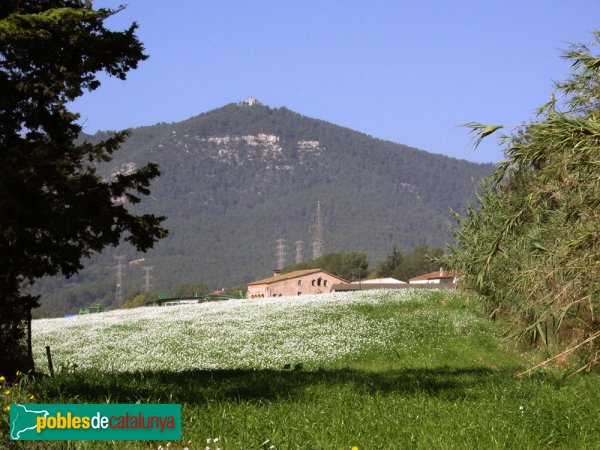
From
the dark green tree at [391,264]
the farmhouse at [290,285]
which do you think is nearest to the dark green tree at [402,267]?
the dark green tree at [391,264]

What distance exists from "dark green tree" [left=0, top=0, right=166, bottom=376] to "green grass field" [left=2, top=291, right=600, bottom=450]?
6.41 feet

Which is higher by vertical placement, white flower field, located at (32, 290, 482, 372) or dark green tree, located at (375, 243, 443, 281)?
white flower field, located at (32, 290, 482, 372)

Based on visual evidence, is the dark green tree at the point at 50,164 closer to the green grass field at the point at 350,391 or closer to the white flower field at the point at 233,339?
the green grass field at the point at 350,391

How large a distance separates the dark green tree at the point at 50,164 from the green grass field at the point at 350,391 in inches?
77.0

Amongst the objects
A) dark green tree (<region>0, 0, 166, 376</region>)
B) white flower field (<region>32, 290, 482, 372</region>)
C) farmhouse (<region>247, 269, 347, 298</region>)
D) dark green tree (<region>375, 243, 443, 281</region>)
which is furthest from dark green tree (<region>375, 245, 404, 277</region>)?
dark green tree (<region>0, 0, 166, 376</region>)

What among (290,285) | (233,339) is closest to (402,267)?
(290,285)

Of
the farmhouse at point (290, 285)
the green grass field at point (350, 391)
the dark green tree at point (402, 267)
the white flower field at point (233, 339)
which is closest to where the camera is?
the green grass field at point (350, 391)

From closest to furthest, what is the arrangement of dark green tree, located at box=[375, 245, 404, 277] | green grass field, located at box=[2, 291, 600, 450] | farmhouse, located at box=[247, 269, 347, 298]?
green grass field, located at box=[2, 291, 600, 450], farmhouse, located at box=[247, 269, 347, 298], dark green tree, located at box=[375, 245, 404, 277]

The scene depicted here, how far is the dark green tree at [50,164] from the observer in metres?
12.9

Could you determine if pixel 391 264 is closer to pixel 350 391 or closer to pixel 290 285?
pixel 290 285

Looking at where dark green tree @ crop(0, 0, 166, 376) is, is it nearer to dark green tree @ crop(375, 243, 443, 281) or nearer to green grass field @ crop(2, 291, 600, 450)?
green grass field @ crop(2, 291, 600, 450)

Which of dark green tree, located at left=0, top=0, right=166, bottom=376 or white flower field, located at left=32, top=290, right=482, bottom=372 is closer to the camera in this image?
dark green tree, located at left=0, top=0, right=166, bottom=376

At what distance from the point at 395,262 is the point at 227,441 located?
138 meters

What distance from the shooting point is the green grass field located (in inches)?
326
